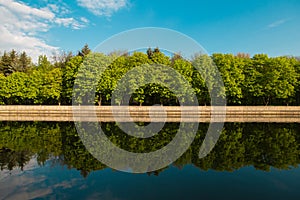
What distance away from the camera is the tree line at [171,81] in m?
47.7

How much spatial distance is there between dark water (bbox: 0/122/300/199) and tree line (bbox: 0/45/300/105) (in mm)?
27249

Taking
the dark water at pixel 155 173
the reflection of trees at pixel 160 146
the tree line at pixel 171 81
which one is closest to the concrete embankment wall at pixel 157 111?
the tree line at pixel 171 81

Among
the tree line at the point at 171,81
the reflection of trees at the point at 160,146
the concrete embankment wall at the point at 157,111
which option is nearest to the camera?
the reflection of trees at the point at 160,146

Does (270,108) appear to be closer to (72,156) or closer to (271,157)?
(271,157)

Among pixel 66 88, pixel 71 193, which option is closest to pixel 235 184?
pixel 71 193

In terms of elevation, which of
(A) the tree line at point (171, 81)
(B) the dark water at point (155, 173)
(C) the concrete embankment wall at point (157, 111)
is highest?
(A) the tree line at point (171, 81)

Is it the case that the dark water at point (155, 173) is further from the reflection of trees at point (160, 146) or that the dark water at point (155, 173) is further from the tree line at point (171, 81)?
the tree line at point (171, 81)

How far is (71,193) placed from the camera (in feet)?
35.0

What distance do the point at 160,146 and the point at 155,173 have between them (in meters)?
5.61

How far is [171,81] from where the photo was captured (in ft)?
156

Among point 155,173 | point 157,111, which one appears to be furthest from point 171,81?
point 155,173

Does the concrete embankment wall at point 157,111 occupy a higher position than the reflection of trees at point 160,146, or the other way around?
the concrete embankment wall at point 157,111

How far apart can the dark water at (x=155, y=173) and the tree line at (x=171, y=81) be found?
27249 millimetres

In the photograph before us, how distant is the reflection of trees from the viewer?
14.9 meters
